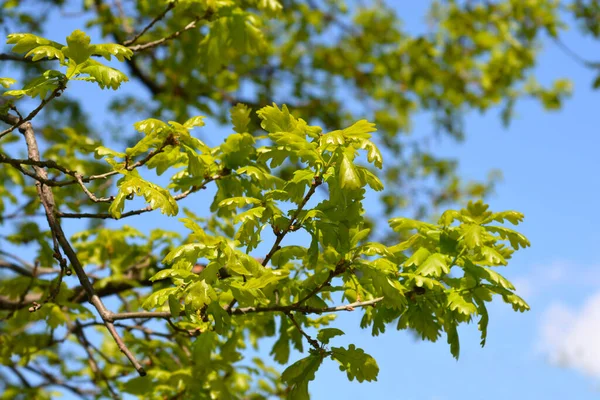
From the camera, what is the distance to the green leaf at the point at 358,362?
2.72 metres

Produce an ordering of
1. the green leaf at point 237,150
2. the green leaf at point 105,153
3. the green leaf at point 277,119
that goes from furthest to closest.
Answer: the green leaf at point 237,150
the green leaf at point 105,153
the green leaf at point 277,119

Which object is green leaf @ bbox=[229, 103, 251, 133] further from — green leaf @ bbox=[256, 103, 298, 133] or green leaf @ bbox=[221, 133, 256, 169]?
green leaf @ bbox=[256, 103, 298, 133]

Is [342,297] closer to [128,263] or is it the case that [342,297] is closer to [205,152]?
[205,152]

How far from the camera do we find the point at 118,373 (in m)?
5.24

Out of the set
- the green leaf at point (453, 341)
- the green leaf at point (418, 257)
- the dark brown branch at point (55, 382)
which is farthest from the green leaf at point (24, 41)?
the dark brown branch at point (55, 382)

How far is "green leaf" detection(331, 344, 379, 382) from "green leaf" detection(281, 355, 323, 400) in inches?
3.2

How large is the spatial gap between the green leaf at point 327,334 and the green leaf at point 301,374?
8cm

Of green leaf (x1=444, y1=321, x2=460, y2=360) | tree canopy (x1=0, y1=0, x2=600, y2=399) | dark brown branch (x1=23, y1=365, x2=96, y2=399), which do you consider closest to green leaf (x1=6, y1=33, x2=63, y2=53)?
tree canopy (x1=0, y1=0, x2=600, y2=399)

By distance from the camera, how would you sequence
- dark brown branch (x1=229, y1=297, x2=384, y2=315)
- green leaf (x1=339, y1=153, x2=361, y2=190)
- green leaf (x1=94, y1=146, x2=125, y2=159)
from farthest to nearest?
1. green leaf (x1=94, y1=146, x2=125, y2=159)
2. dark brown branch (x1=229, y1=297, x2=384, y2=315)
3. green leaf (x1=339, y1=153, x2=361, y2=190)

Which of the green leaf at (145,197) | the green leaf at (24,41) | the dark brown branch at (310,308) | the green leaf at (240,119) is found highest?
the green leaf at (240,119)

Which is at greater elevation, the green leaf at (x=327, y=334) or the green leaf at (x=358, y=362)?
the green leaf at (x=327, y=334)

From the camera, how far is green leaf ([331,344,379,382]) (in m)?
2.72

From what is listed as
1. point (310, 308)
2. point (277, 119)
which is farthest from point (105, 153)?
point (310, 308)

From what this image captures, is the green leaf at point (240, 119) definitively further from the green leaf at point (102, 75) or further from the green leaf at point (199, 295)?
the green leaf at point (199, 295)
